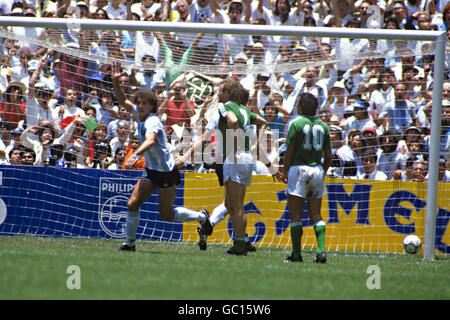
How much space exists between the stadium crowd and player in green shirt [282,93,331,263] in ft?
11.3

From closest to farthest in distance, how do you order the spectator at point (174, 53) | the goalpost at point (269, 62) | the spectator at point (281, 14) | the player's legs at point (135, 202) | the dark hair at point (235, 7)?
1. the player's legs at point (135, 202)
2. the goalpost at point (269, 62)
3. the spectator at point (174, 53)
4. the dark hair at point (235, 7)
5. the spectator at point (281, 14)

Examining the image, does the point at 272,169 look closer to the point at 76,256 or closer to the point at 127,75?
the point at 127,75

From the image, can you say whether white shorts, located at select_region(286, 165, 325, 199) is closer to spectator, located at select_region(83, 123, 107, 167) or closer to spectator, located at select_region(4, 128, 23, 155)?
spectator, located at select_region(83, 123, 107, 167)

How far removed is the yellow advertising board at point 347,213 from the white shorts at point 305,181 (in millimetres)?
3341

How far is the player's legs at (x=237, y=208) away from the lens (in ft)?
27.7

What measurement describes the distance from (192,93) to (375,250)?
173 inches

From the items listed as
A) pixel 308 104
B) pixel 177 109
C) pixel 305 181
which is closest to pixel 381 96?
pixel 177 109

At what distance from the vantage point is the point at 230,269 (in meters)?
6.67

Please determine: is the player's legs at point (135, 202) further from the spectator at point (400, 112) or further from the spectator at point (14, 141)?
the spectator at point (400, 112)

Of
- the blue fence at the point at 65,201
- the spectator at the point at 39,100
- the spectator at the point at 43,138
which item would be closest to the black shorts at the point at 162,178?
the blue fence at the point at 65,201

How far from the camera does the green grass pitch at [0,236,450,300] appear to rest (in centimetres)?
512

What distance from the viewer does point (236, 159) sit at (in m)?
8.43

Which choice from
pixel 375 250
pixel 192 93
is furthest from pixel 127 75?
pixel 375 250

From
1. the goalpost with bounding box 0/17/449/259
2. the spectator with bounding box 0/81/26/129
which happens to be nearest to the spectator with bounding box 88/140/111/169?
the goalpost with bounding box 0/17/449/259
